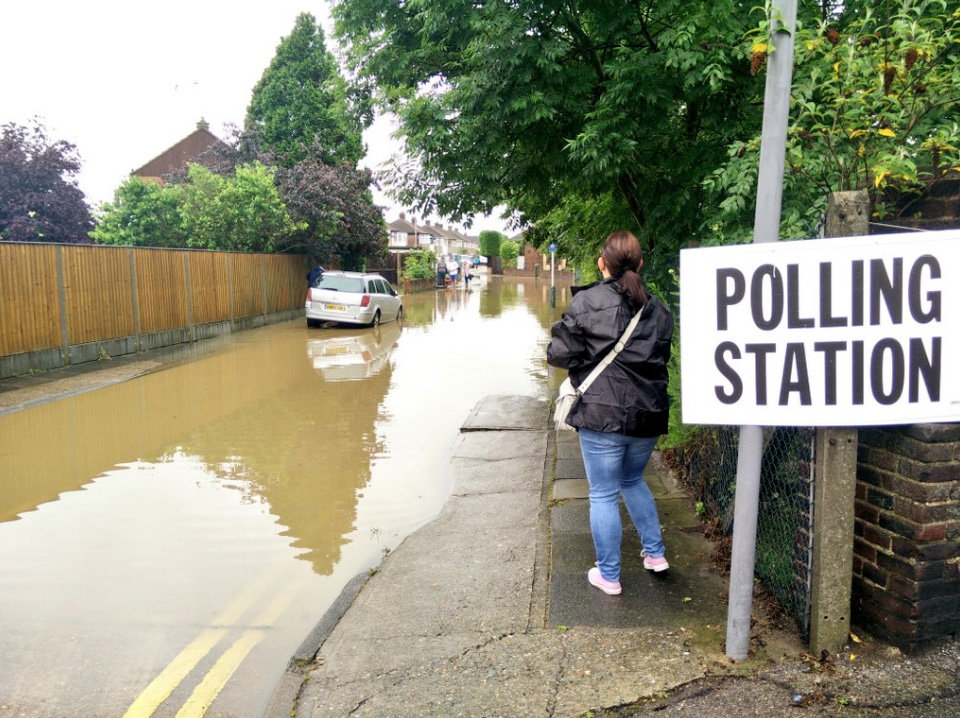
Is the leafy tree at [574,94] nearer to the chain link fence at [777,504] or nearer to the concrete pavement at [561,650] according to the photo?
the chain link fence at [777,504]

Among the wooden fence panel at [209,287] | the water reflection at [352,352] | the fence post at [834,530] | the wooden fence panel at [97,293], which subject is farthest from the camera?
the wooden fence panel at [209,287]

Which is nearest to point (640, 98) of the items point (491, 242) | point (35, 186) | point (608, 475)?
point (608, 475)

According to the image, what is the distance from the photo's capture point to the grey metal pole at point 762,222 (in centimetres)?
302

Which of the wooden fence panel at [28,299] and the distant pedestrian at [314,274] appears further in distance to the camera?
the distant pedestrian at [314,274]

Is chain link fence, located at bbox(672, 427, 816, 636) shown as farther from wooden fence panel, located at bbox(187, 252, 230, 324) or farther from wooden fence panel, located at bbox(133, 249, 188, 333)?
wooden fence panel, located at bbox(187, 252, 230, 324)

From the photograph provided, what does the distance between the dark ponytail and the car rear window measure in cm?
1709

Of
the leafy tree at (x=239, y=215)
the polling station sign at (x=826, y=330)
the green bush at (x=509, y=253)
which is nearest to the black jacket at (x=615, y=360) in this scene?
the polling station sign at (x=826, y=330)

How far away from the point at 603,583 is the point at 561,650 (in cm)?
64

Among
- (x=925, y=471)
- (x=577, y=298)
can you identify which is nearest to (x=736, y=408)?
(x=925, y=471)

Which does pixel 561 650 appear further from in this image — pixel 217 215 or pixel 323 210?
pixel 323 210

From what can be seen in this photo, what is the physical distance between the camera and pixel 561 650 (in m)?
3.38

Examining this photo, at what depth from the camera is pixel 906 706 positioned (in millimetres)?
2861

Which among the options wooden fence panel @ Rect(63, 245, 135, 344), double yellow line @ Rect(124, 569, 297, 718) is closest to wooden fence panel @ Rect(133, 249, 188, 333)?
wooden fence panel @ Rect(63, 245, 135, 344)

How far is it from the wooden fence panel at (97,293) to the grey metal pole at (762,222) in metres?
13.2
